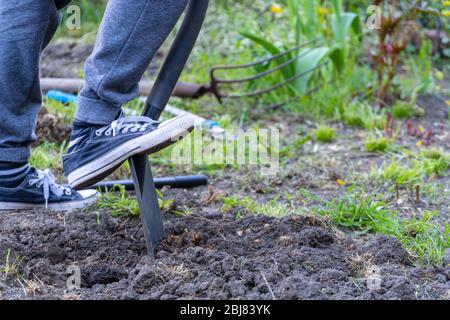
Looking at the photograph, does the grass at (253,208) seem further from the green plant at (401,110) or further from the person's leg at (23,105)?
the green plant at (401,110)

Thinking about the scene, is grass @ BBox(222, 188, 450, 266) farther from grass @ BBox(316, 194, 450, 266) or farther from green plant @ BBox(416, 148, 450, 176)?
green plant @ BBox(416, 148, 450, 176)

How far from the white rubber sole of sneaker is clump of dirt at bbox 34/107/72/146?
34.6 inches

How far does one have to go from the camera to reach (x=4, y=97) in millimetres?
2559

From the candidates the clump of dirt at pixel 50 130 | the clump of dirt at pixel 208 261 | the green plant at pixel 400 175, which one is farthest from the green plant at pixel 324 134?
the clump of dirt at pixel 208 261

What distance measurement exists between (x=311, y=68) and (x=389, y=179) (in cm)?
131

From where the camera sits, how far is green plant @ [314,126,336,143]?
13.3 ft

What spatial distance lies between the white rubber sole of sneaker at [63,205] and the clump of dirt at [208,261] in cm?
7

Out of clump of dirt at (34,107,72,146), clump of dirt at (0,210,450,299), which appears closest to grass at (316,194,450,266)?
clump of dirt at (0,210,450,299)

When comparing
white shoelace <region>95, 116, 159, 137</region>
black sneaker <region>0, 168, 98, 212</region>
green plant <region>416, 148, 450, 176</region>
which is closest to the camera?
white shoelace <region>95, 116, 159, 137</region>

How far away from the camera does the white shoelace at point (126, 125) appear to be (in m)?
2.35

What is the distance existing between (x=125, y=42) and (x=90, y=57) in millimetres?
147

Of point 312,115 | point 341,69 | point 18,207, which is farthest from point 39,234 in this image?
point 341,69

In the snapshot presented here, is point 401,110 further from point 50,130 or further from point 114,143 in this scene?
point 114,143
